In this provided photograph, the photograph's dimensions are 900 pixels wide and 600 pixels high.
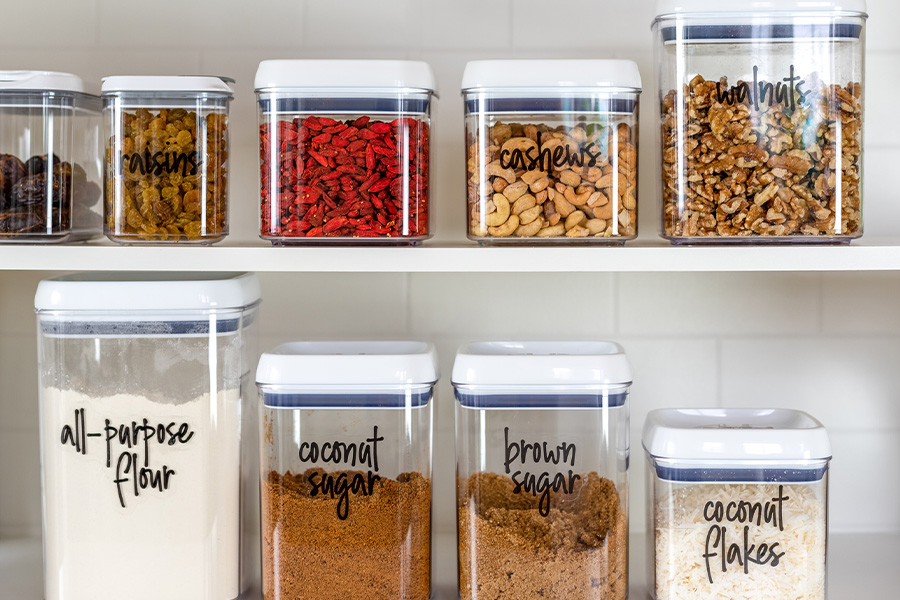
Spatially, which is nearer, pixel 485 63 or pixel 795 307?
pixel 485 63

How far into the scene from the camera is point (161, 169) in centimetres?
87

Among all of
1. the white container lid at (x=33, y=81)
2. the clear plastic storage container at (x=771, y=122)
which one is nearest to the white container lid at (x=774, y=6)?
the clear plastic storage container at (x=771, y=122)

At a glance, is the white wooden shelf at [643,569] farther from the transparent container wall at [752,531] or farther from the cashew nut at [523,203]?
the cashew nut at [523,203]

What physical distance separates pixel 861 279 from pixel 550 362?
1.80ft

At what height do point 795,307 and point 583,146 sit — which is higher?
point 583,146

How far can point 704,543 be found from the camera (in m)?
0.84

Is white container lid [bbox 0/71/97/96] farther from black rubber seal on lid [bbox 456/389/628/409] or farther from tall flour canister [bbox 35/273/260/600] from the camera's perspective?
black rubber seal on lid [bbox 456/389/628/409]

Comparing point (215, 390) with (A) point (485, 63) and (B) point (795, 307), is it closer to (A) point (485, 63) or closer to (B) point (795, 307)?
(A) point (485, 63)

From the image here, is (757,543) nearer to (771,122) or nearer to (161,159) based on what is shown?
(771,122)

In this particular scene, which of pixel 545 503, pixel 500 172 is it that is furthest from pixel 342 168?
pixel 545 503

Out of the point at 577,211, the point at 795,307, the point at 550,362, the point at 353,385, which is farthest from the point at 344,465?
the point at 795,307

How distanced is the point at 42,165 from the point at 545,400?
595 millimetres

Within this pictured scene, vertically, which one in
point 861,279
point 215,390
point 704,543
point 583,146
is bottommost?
point 704,543

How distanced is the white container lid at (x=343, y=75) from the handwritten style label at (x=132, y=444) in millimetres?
370
